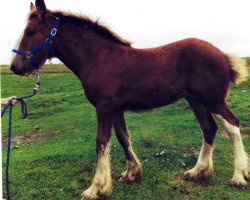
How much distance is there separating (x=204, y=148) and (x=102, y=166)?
2.17 meters

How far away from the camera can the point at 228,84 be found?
7.29m

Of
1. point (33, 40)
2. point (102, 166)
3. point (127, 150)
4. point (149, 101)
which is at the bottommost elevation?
point (127, 150)

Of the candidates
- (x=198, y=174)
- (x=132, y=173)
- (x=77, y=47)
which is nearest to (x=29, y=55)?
(x=77, y=47)

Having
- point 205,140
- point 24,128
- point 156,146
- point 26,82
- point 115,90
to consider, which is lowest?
point 26,82

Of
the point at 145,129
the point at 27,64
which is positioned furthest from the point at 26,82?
the point at 27,64

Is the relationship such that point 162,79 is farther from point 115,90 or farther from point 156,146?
point 156,146

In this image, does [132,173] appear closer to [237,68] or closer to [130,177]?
[130,177]

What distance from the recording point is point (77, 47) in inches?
279

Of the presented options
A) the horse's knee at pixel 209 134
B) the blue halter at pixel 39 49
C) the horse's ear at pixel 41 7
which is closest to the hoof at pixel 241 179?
the horse's knee at pixel 209 134

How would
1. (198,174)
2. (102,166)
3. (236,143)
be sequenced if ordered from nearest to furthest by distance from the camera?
(102,166), (236,143), (198,174)

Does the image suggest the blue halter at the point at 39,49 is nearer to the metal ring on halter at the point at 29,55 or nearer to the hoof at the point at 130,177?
the metal ring on halter at the point at 29,55

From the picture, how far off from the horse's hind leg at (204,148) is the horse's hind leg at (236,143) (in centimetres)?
61

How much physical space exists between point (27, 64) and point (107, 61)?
1429mm

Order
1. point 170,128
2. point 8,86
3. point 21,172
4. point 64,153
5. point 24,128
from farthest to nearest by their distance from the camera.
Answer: point 8,86 → point 24,128 → point 170,128 → point 64,153 → point 21,172
